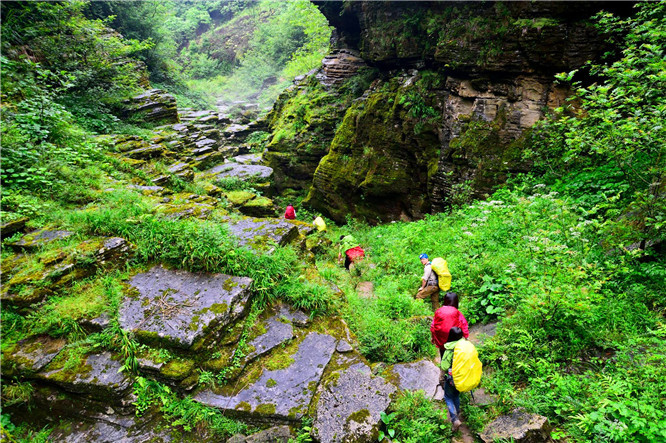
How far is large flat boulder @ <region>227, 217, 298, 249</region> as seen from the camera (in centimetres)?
697

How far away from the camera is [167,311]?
500cm

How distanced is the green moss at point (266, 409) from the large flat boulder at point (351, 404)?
0.60 metres

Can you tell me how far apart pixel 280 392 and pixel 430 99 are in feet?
39.4

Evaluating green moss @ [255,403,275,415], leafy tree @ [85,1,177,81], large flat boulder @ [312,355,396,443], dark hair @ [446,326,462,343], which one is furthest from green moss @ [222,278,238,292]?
leafy tree @ [85,1,177,81]

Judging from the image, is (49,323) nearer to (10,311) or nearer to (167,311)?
(10,311)

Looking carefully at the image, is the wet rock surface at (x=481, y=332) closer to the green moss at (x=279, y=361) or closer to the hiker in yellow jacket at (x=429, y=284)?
the hiker in yellow jacket at (x=429, y=284)

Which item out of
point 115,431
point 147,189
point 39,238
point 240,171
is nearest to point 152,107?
point 240,171

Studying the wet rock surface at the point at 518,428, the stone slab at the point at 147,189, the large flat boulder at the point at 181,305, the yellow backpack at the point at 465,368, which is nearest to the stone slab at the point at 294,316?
the large flat boulder at the point at 181,305

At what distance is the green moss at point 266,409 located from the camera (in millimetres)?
4234

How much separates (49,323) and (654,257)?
1037 centimetres

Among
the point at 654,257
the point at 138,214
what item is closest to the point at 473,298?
the point at 654,257

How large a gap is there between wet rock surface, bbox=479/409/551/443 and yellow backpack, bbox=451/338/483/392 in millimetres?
602

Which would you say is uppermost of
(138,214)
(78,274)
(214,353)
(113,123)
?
(113,123)

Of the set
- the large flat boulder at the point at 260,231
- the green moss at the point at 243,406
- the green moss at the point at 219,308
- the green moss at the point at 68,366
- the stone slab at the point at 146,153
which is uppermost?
the stone slab at the point at 146,153
